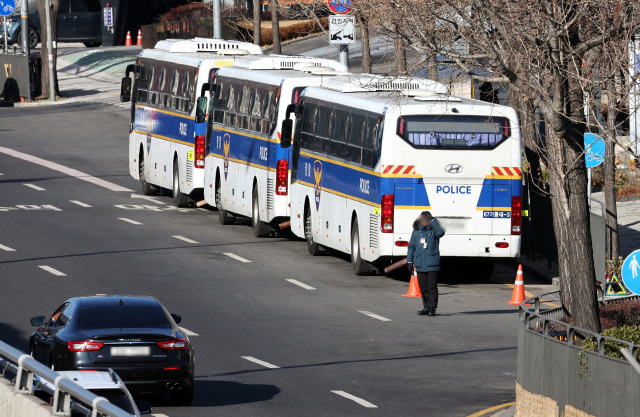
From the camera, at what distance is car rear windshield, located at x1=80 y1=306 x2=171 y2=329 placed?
43.0 ft

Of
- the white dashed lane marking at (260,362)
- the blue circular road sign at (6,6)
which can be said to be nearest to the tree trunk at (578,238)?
the white dashed lane marking at (260,362)

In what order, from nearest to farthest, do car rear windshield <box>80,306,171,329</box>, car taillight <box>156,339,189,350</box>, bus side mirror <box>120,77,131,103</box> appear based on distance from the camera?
car taillight <box>156,339,189,350</box> < car rear windshield <box>80,306,171,329</box> < bus side mirror <box>120,77,131,103</box>

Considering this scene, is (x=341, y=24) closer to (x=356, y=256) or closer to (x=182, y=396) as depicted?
(x=356, y=256)

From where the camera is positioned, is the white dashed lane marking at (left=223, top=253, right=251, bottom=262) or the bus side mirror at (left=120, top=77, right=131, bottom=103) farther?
the bus side mirror at (left=120, top=77, right=131, bottom=103)

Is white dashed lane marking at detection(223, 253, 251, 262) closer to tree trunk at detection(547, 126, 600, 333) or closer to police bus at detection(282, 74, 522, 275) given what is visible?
police bus at detection(282, 74, 522, 275)

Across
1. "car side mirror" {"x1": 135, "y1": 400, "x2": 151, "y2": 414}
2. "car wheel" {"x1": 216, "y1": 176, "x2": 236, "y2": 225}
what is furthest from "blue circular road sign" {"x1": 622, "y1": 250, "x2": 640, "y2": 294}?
"car wheel" {"x1": 216, "y1": 176, "x2": 236, "y2": 225}

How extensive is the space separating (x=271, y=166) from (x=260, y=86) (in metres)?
2.09

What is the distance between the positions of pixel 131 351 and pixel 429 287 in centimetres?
770

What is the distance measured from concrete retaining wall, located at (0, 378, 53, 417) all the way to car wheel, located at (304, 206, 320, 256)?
15.4 metres

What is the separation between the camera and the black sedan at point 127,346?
42.0 ft

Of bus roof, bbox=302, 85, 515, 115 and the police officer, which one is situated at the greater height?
bus roof, bbox=302, 85, 515, 115

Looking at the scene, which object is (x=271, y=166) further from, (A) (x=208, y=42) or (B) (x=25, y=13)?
(B) (x=25, y=13)

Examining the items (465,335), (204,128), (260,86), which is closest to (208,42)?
(204,128)

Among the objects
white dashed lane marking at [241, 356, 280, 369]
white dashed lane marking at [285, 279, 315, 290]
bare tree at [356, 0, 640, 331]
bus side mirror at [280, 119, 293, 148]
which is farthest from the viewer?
bus side mirror at [280, 119, 293, 148]
